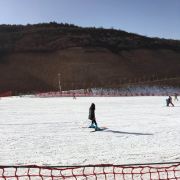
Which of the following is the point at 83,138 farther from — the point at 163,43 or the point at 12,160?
the point at 163,43

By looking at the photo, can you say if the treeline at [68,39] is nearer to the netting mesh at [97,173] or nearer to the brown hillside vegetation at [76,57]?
the brown hillside vegetation at [76,57]

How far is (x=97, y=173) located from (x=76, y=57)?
3162 inches

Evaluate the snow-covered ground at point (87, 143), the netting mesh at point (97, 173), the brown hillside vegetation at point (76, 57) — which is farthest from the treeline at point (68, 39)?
the netting mesh at point (97, 173)

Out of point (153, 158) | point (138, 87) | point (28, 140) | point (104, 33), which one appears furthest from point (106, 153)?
point (104, 33)

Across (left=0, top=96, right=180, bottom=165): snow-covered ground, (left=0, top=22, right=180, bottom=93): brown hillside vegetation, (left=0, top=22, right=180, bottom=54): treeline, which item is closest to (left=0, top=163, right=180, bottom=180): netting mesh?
(left=0, top=96, right=180, bottom=165): snow-covered ground

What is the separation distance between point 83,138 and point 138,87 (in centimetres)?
4922

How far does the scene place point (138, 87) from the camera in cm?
6225

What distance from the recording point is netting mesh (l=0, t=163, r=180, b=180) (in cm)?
824

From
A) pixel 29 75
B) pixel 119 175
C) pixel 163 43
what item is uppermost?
pixel 163 43

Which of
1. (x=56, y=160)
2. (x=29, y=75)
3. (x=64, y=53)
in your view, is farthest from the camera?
(x=64, y=53)

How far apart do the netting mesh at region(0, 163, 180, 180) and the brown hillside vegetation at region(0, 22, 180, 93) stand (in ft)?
215

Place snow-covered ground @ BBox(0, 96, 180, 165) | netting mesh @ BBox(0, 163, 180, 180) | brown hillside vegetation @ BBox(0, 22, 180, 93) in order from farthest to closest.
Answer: brown hillside vegetation @ BBox(0, 22, 180, 93), snow-covered ground @ BBox(0, 96, 180, 165), netting mesh @ BBox(0, 163, 180, 180)

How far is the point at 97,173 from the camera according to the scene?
852 cm

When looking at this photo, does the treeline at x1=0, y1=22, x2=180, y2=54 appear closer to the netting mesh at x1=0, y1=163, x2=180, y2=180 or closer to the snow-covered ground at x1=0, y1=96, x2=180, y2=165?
the snow-covered ground at x1=0, y1=96, x2=180, y2=165
